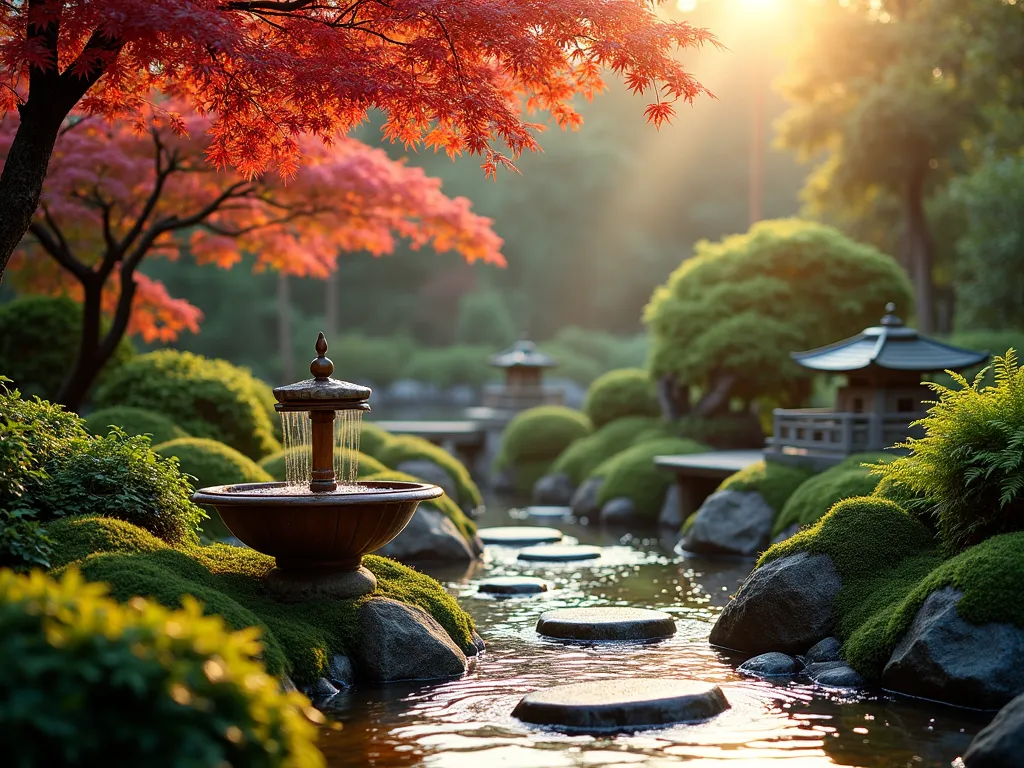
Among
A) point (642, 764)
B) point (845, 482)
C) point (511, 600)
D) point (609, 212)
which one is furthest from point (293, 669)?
point (609, 212)

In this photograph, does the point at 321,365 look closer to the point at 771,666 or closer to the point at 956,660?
the point at 771,666

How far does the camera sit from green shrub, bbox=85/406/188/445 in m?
16.2

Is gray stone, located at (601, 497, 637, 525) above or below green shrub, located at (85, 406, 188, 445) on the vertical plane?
below

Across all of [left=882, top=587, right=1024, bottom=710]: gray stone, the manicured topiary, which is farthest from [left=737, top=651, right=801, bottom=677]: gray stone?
the manicured topiary

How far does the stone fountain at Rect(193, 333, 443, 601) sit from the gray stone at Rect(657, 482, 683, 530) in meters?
12.5

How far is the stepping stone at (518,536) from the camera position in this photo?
64.6 feet

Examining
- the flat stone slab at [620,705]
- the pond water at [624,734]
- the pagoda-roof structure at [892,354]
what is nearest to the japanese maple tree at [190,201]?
the pagoda-roof structure at [892,354]

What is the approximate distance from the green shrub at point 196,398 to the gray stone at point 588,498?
7.83 metres

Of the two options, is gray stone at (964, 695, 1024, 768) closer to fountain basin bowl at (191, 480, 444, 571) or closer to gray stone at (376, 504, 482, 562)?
fountain basin bowl at (191, 480, 444, 571)

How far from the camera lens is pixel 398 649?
10.2 meters

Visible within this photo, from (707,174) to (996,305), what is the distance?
32.1 m

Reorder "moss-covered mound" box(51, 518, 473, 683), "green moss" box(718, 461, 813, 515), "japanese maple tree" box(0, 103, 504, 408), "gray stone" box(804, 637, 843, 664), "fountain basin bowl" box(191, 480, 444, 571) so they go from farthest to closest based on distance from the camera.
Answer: "green moss" box(718, 461, 813, 515) < "japanese maple tree" box(0, 103, 504, 408) < "gray stone" box(804, 637, 843, 664) < "fountain basin bowl" box(191, 480, 444, 571) < "moss-covered mound" box(51, 518, 473, 683)

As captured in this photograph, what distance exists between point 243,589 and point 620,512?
1392cm

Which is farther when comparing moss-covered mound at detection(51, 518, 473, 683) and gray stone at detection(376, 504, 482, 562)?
gray stone at detection(376, 504, 482, 562)
